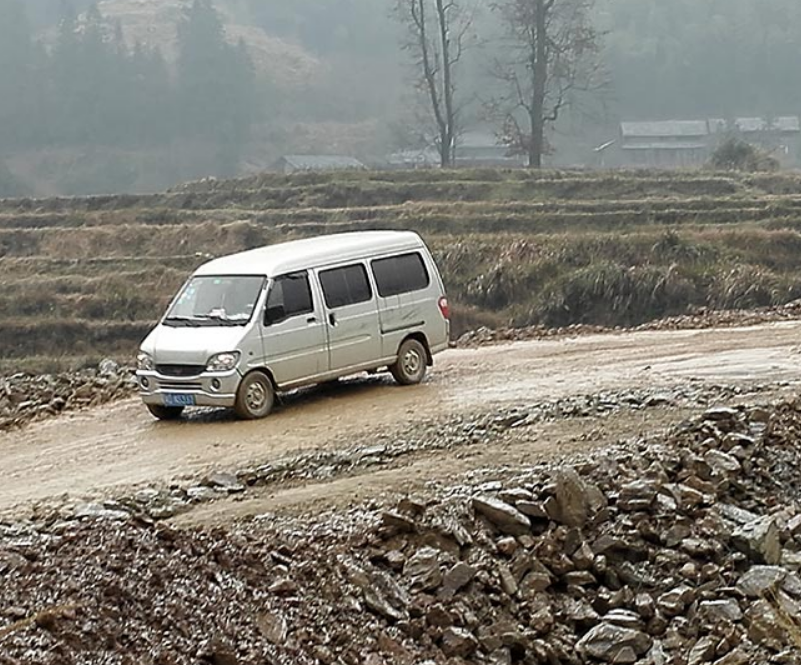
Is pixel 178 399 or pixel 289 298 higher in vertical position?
pixel 289 298

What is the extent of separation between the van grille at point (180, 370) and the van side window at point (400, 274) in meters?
2.85

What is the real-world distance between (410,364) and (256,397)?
8.69 feet

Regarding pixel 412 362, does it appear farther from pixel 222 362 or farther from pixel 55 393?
pixel 55 393

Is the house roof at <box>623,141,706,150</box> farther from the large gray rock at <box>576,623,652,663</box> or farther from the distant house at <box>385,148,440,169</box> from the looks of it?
the large gray rock at <box>576,623,652,663</box>

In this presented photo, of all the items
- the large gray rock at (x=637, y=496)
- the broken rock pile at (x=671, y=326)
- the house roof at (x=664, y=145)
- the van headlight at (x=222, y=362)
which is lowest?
the house roof at (x=664, y=145)

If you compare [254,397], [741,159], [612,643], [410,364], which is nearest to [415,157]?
[741,159]

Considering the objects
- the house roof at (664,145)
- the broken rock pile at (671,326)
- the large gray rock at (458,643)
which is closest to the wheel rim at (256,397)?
the large gray rock at (458,643)

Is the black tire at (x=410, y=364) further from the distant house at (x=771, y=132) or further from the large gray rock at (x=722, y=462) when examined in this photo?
the distant house at (x=771, y=132)

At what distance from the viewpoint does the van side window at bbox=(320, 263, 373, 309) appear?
51.2ft

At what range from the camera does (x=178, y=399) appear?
47.8 feet

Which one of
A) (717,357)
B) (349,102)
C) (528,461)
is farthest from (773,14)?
(528,461)

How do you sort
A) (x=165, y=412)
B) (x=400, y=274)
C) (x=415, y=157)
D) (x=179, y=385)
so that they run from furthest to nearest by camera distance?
(x=415, y=157), (x=400, y=274), (x=165, y=412), (x=179, y=385)

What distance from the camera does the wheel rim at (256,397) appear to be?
14617mm

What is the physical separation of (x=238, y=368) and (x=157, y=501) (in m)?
3.48
